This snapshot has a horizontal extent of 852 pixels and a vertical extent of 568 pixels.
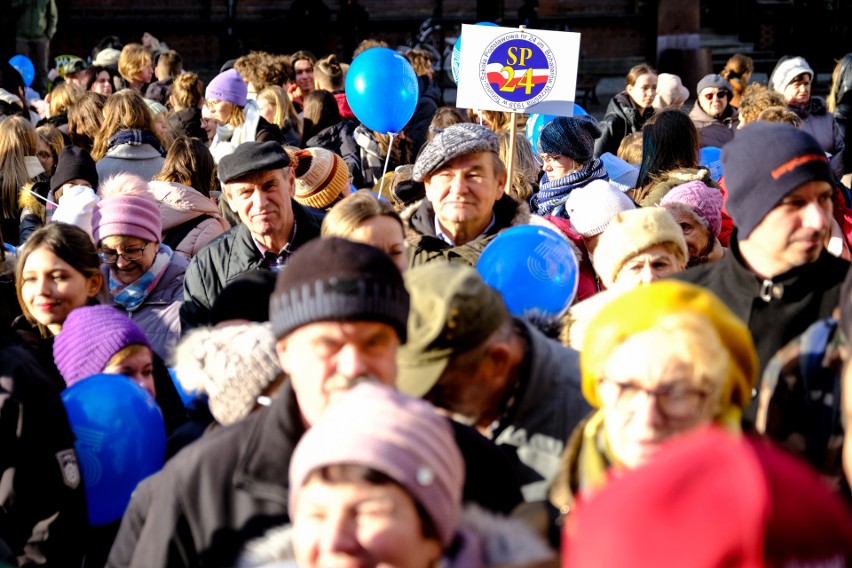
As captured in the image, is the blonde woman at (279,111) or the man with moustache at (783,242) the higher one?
the man with moustache at (783,242)

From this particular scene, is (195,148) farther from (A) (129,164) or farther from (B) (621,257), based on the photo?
(B) (621,257)

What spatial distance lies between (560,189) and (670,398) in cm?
422

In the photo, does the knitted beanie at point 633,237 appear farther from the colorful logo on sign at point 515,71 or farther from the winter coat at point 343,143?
the winter coat at point 343,143

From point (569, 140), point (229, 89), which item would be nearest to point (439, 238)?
point (569, 140)

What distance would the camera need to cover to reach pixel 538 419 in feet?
9.75

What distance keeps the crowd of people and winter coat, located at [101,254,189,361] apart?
1 cm

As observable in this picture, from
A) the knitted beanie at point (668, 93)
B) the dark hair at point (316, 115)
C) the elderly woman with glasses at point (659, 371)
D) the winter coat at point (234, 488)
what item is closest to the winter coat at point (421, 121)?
the dark hair at point (316, 115)

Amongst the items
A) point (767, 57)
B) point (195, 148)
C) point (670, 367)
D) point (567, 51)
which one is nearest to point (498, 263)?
point (670, 367)

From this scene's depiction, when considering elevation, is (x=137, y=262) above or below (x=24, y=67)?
above

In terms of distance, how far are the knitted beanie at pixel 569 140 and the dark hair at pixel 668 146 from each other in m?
0.41

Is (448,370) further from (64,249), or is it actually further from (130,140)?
(130,140)

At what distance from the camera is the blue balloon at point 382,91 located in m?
8.21

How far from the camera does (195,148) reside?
6934mm

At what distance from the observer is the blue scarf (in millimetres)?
6398
